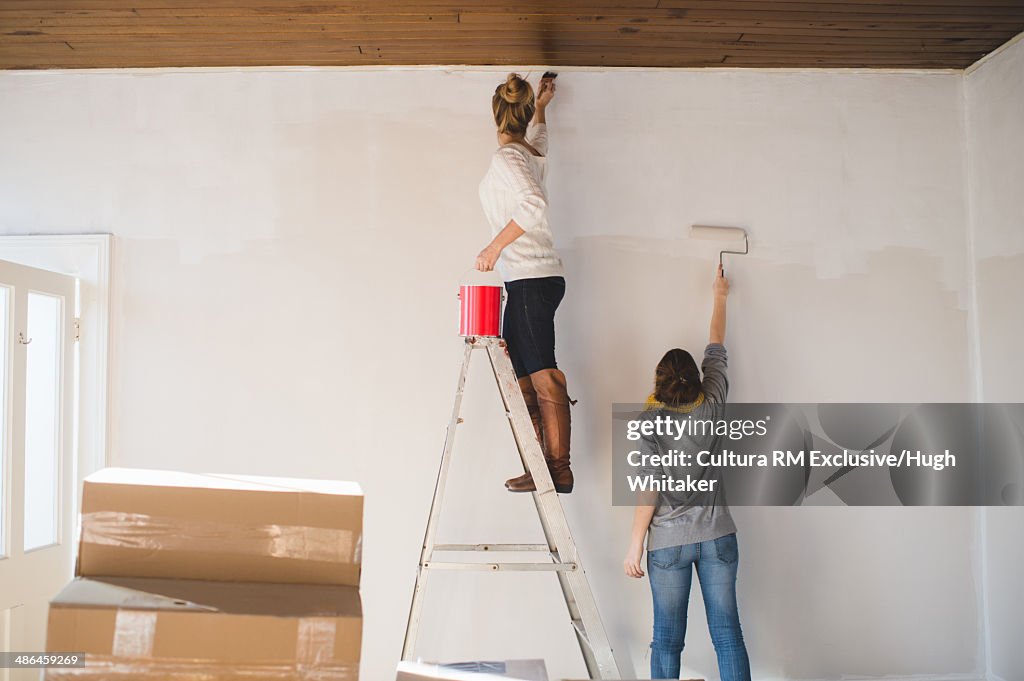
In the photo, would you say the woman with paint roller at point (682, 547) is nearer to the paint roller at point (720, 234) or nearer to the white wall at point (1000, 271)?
the paint roller at point (720, 234)

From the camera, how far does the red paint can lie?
2486mm

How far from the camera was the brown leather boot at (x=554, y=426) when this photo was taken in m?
2.59

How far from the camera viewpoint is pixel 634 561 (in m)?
2.68

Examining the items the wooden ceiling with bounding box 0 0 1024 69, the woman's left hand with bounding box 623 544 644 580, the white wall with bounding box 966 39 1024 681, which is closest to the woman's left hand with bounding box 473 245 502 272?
the wooden ceiling with bounding box 0 0 1024 69

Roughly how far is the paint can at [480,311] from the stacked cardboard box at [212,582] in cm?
104

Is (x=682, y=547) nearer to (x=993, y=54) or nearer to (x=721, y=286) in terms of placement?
(x=721, y=286)

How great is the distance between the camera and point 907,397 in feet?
10.2

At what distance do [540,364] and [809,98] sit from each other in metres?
1.56

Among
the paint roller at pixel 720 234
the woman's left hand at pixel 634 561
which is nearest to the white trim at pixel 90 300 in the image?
the woman's left hand at pixel 634 561

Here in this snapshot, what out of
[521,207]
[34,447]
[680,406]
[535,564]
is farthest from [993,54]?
[34,447]

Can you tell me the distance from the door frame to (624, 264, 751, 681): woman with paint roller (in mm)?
1994

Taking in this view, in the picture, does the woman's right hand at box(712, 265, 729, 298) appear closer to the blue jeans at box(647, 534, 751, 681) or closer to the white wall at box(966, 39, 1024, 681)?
the blue jeans at box(647, 534, 751, 681)

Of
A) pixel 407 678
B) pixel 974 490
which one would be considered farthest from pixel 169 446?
pixel 974 490

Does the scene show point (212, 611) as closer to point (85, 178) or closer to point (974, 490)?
point (85, 178)
